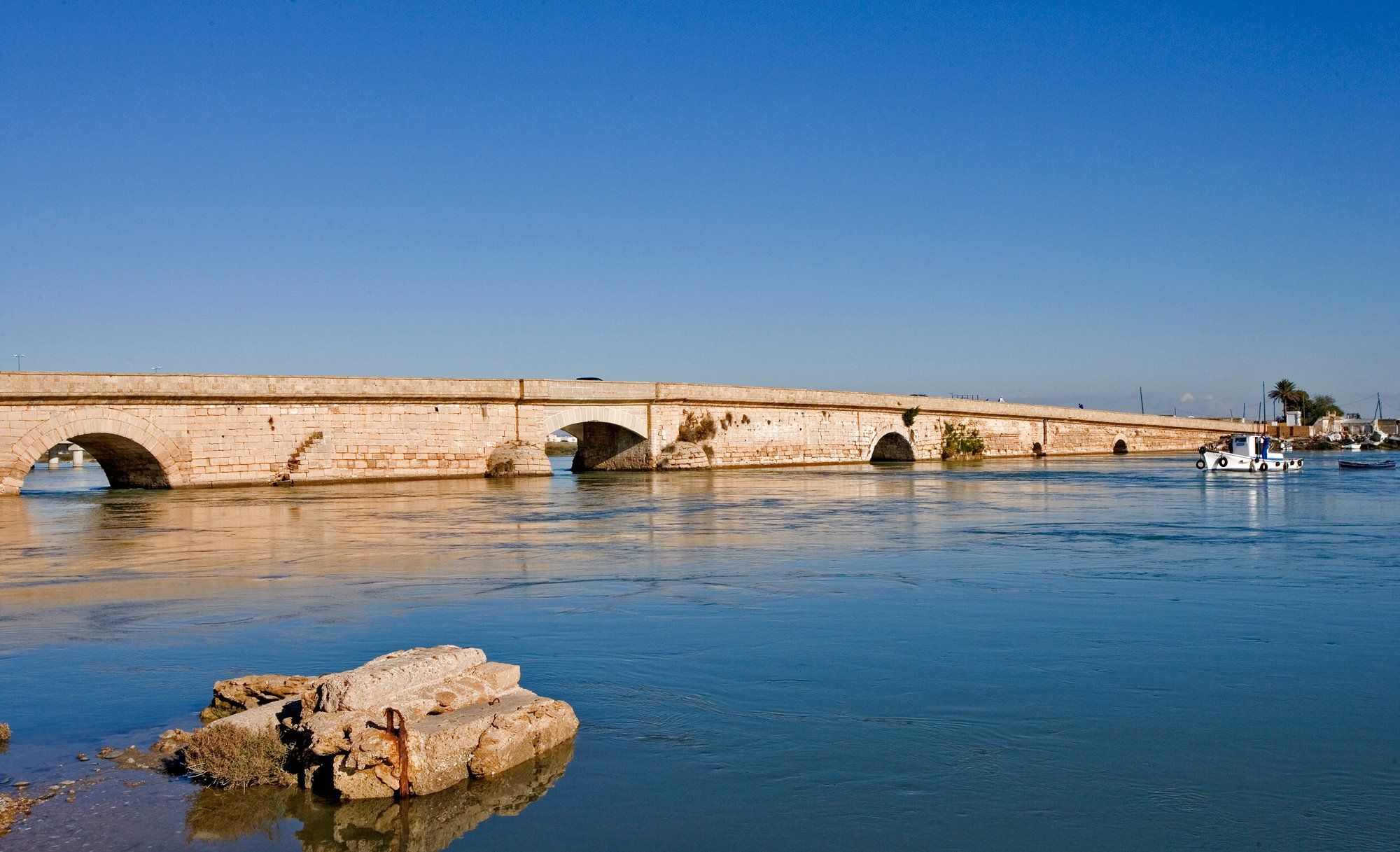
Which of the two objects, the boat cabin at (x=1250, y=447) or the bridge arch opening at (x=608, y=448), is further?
the boat cabin at (x=1250, y=447)

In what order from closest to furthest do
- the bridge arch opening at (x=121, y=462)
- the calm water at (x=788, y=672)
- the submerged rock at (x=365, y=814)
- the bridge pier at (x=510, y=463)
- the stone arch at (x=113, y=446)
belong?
the submerged rock at (x=365, y=814)
the calm water at (x=788, y=672)
the stone arch at (x=113, y=446)
the bridge arch opening at (x=121, y=462)
the bridge pier at (x=510, y=463)

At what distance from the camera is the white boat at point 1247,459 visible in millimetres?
35906

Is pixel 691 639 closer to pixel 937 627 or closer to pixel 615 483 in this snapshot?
pixel 937 627

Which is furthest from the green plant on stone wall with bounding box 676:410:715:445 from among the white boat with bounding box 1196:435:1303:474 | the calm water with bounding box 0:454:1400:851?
the calm water with bounding box 0:454:1400:851

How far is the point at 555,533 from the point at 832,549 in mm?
4307

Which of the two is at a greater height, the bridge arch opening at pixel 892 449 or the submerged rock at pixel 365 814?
the bridge arch opening at pixel 892 449

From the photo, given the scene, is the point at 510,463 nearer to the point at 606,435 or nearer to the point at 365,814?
the point at 606,435

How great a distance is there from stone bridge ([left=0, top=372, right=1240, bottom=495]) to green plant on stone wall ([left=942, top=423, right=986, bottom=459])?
3528 millimetres

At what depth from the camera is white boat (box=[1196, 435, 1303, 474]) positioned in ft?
118

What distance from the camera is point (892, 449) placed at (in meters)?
48.1

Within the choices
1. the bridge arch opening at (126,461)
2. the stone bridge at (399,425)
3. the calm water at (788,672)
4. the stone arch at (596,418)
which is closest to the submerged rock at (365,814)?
the calm water at (788,672)

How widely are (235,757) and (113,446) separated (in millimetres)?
24737

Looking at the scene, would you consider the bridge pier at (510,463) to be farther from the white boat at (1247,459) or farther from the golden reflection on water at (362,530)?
the white boat at (1247,459)

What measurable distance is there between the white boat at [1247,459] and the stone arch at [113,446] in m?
30.5
